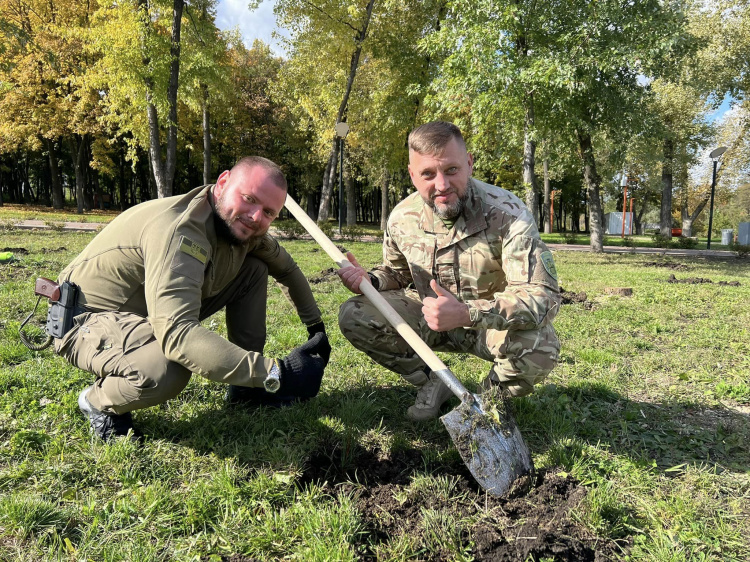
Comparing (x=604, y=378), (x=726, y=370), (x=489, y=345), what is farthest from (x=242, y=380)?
(x=726, y=370)

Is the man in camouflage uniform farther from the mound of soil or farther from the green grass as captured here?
the green grass

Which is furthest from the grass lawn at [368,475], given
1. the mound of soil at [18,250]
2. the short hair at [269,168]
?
the mound of soil at [18,250]

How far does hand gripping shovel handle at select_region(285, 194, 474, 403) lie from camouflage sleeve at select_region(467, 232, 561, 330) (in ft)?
1.01

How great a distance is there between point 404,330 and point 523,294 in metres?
0.72

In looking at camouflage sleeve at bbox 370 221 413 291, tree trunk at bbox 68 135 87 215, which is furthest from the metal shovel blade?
tree trunk at bbox 68 135 87 215

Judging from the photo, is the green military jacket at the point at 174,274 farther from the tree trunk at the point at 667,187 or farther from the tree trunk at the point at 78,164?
the tree trunk at the point at 667,187

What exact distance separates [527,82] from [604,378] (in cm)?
995

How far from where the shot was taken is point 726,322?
6031mm

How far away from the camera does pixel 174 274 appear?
7.78ft

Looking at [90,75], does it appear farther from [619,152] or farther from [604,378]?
[604,378]

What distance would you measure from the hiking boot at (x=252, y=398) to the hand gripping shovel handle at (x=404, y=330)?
3.34 feet

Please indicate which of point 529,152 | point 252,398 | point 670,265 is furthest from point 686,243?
point 252,398

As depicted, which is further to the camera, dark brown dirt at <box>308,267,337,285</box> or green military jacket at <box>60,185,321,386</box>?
dark brown dirt at <box>308,267,337,285</box>

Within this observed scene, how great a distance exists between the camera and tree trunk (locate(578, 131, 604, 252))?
15034 millimetres
